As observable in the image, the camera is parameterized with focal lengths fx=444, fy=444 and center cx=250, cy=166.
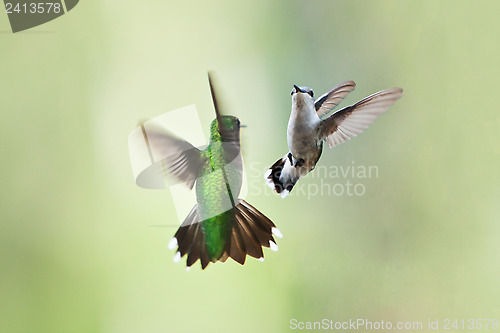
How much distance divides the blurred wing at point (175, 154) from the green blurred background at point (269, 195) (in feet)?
2.40

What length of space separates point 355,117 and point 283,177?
0.16 metres

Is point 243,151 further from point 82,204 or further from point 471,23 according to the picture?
point 471,23

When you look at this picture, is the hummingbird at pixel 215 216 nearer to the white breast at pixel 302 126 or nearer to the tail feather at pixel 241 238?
the tail feather at pixel 241 238

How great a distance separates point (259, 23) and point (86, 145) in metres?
0.76

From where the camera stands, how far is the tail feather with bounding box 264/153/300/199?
2.28 ft

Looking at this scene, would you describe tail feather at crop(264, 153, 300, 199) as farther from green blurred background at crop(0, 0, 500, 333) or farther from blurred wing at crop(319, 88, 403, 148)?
green blurred background at crop(0, 0, 500, 333)

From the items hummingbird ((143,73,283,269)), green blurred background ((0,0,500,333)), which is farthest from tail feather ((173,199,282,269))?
green blurred background ((0,0,500,333))

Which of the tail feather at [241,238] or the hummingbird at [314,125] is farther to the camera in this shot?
the tail feather at [241,238]

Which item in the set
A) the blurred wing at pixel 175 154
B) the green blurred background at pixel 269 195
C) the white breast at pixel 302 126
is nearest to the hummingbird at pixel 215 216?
the blurred wing at pixel 175 154

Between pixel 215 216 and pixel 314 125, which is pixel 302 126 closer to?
pixel 314 125

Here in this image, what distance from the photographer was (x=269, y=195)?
1.46 meters

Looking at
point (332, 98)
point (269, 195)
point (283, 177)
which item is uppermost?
point (332, 98)

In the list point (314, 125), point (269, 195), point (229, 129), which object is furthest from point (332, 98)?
point (269, 195)

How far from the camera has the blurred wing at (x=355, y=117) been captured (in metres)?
0.55
